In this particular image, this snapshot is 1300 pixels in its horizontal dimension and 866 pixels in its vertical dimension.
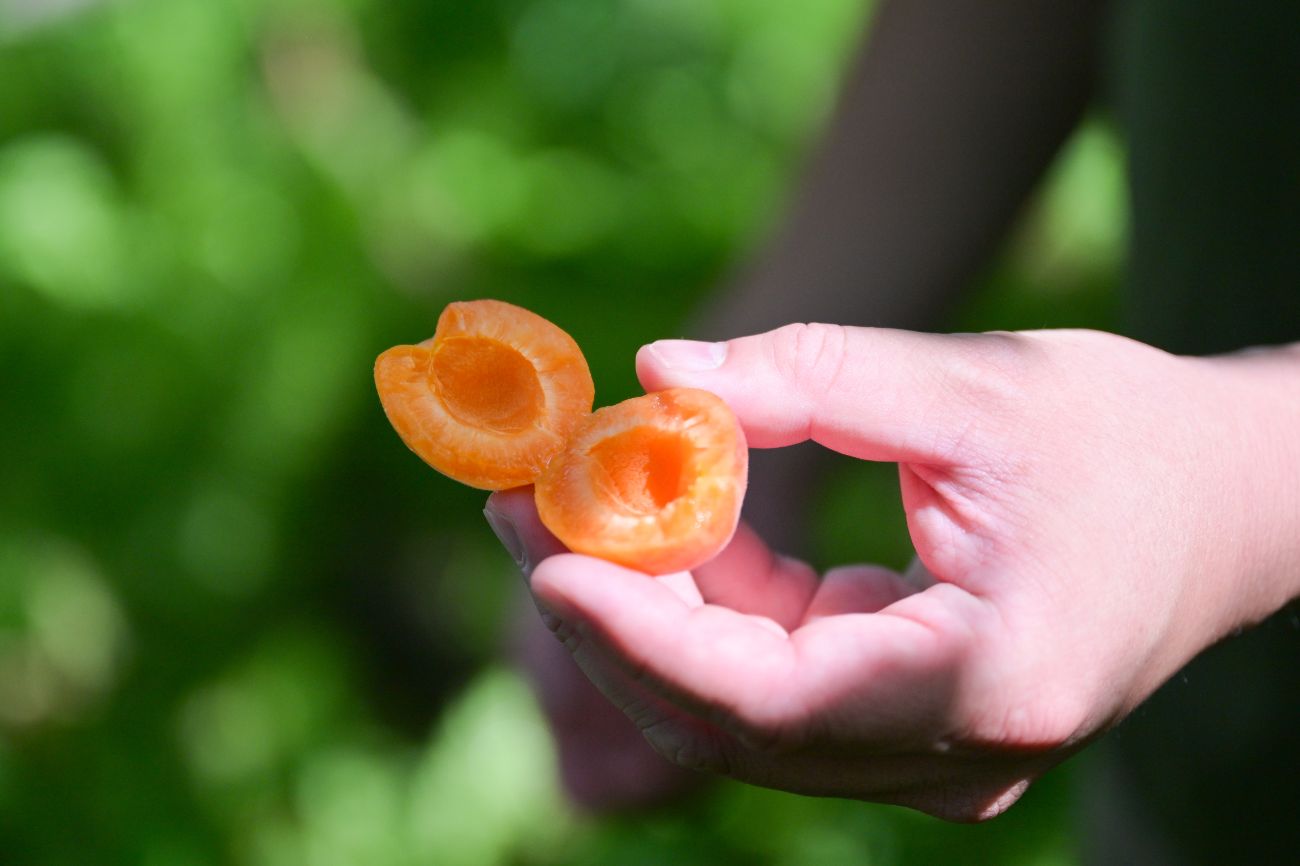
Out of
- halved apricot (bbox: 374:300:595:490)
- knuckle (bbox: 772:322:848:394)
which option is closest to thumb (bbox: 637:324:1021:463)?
knuckle (bbox: 772:322:848:394)

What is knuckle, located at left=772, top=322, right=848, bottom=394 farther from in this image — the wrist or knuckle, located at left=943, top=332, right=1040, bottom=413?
the wrist

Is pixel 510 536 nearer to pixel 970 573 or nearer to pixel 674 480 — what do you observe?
pixel 674 480

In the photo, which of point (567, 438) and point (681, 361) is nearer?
point (681, 361)

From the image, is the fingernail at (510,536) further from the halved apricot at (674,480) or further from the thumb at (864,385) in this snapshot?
the thumb at (864,385)

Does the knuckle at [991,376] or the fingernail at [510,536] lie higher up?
the knuckle at [991,376]

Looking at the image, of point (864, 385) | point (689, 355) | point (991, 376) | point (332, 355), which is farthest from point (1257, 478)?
point (332, 355)

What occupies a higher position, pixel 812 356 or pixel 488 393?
pixel 812 356

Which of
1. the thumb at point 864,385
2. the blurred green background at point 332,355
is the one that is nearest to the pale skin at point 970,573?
the thumb at point 864,385
